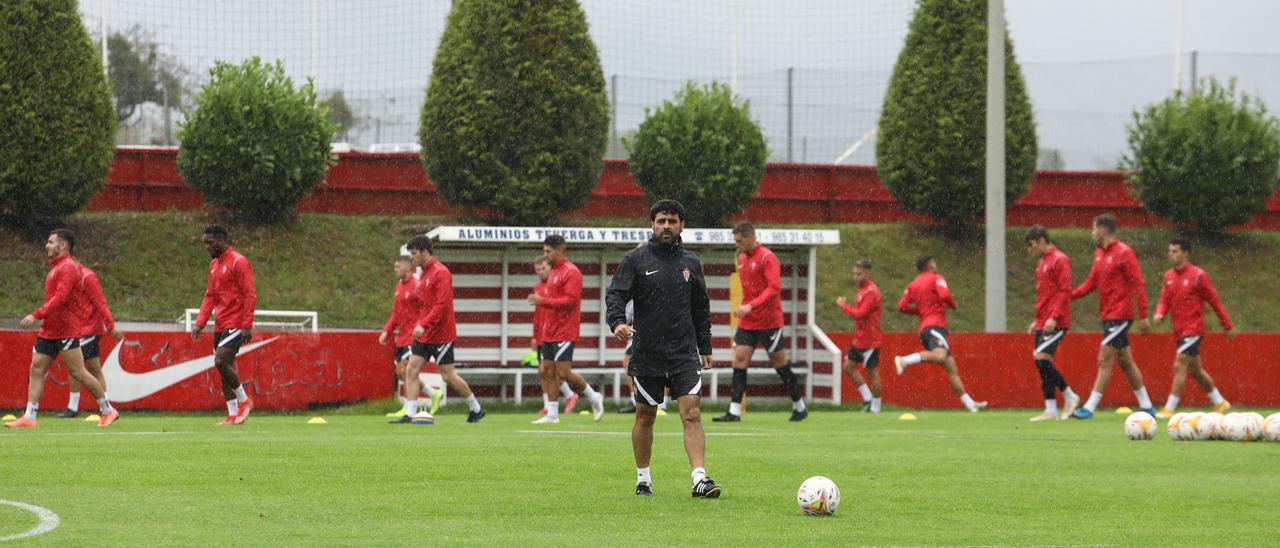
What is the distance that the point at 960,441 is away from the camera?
14883 mm

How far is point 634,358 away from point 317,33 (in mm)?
24969

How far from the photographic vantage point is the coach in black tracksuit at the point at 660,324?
987 cm

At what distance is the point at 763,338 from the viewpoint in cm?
1802

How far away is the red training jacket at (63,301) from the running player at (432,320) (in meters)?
3.52

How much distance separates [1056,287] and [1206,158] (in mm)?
16064

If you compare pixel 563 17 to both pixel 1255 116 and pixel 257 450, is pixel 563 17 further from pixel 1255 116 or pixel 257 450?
pixel 257 450

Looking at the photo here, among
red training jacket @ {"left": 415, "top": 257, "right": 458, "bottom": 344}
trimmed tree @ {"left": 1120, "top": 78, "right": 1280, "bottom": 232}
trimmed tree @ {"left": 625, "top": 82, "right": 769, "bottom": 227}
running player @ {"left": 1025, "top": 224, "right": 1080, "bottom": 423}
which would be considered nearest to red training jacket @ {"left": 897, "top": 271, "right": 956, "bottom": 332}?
running player @ {"left": 1025, "top": 224, "right": 1080, "bottom": 423}

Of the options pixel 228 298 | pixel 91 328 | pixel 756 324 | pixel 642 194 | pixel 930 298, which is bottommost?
pixel 91 328

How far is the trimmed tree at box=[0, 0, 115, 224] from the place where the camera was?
2727 centimetres

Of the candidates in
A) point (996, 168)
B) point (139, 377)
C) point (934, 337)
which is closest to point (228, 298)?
point (139, 377)

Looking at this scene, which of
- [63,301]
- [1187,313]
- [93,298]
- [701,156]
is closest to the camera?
[63,301]

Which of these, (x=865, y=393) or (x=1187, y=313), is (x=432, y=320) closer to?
(x=865, y=393)

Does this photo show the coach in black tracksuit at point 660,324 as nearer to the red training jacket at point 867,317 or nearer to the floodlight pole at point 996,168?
the red training jacket at point 867,317

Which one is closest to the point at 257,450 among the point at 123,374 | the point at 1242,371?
the point at 123,374
